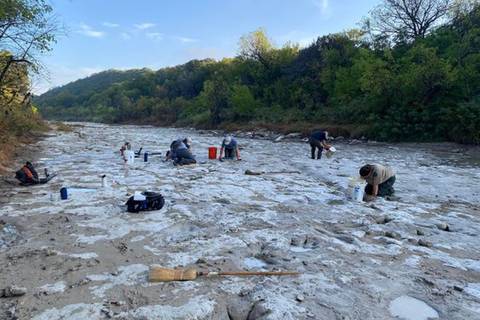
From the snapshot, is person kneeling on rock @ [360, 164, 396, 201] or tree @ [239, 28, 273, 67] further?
tree @ [239, 28, 273, 67]

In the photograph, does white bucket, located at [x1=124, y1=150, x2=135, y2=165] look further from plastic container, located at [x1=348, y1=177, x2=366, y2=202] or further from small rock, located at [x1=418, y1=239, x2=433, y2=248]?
small rock, located at [x1=418, y1=239, x2=433, y2=248]

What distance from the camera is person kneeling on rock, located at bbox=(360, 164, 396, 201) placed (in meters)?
7.91

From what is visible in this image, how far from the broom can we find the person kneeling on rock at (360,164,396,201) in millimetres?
4300

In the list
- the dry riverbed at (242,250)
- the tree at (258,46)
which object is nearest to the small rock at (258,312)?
the dry riverbed at (242,250)

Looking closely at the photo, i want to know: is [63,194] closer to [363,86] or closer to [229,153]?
[229,153]

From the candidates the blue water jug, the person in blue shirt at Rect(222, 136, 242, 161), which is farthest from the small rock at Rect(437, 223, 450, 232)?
the person in blue shirt at Rect(222, 136, 242, 161)

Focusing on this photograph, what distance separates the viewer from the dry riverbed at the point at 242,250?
3.68 meters

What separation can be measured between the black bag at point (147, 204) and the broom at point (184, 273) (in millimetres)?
2502

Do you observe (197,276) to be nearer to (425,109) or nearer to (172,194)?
(172,194)

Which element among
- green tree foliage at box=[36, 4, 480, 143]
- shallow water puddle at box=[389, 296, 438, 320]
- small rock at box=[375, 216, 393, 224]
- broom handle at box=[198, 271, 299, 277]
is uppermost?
green tree foliage at box=[36, 4, 480, 143]

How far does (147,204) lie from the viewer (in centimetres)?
686

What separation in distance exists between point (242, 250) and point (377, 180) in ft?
13.9

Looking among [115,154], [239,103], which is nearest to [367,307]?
[115,154]

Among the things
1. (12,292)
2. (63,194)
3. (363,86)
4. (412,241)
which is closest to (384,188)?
(412,241)
